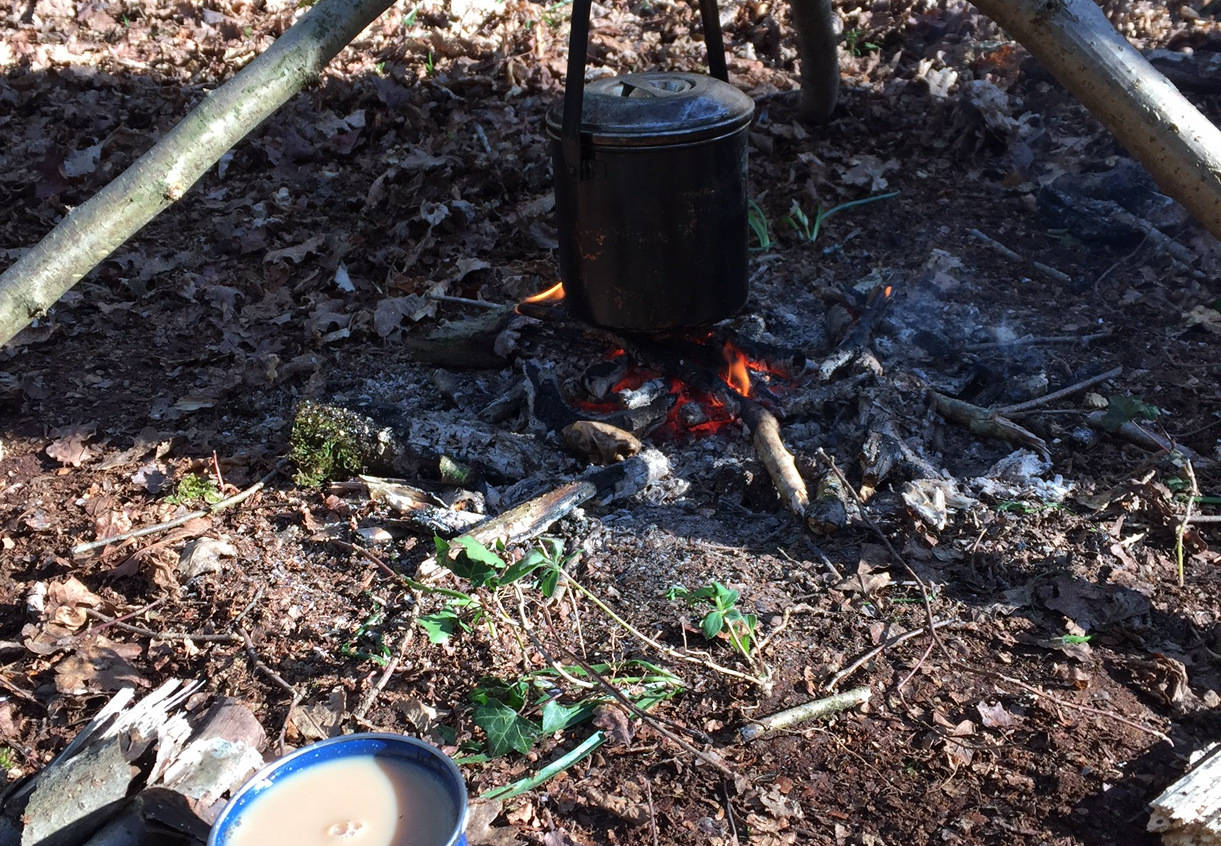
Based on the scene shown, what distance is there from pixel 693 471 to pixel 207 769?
A: 2.05 m

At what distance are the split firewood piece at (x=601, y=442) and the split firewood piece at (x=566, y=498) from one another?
0.06 m

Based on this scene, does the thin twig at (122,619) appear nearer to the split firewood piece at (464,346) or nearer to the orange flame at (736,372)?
the split firewood piece at (464,346)

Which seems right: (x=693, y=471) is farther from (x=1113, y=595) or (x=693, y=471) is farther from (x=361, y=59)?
(x=361, y=59)

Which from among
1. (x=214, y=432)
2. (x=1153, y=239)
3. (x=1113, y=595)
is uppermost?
(x=1153, y=239)

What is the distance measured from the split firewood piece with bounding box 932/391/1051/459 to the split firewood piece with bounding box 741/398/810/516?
70 centimetres

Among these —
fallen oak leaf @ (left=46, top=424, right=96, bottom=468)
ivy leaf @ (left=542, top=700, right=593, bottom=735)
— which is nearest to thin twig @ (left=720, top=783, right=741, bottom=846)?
ivy leaf @ (left=542, top=700, right=593, bottom=735)

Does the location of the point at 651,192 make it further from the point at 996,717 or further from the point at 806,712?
the point at 996,717

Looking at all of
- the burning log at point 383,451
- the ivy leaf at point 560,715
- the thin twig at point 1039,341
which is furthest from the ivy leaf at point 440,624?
the thin twig at point 1039,341

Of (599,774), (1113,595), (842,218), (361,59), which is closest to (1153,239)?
(842,218)

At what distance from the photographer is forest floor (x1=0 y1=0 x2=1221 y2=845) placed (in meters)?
2.60

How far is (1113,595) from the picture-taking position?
301cm

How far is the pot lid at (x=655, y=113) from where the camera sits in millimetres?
3521

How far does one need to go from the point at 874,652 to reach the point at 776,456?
3.23 ft

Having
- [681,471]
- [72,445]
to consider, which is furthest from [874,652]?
[72,445]
